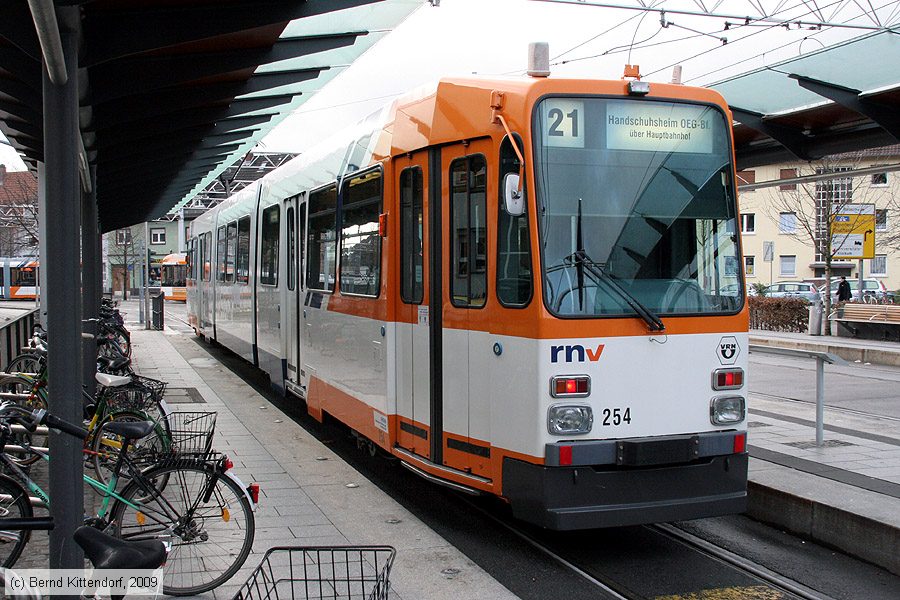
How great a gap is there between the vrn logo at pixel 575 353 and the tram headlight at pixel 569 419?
301mm

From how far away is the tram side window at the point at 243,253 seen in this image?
615 inches

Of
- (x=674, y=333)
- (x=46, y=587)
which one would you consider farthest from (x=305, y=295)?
(x=46, y=587)

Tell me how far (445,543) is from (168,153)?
800cm

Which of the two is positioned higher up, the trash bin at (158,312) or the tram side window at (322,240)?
the tram side window at (322,240)

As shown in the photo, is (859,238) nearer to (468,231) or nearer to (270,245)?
(270,245)

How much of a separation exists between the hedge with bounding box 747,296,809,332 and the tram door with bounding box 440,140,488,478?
22.8 m

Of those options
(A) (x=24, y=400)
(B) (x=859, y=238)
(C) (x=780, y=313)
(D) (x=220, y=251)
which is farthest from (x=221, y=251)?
(B) (x=859, y=238)

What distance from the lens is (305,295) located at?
36.3ft

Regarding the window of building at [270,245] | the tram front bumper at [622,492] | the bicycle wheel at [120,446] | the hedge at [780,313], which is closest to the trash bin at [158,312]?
the window of building at [270,245]

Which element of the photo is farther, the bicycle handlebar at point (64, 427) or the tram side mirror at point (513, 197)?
Answer: the tram side mirror at point (513, 197)

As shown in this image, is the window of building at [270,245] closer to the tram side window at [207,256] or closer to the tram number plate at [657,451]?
the tram side window at [207,256]

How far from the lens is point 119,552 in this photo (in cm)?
301

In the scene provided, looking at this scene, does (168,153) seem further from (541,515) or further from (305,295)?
(541,515)

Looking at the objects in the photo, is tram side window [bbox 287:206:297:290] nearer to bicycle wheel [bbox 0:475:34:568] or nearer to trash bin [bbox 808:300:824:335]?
bicycle wheel [bbox 0:475:34:568]
